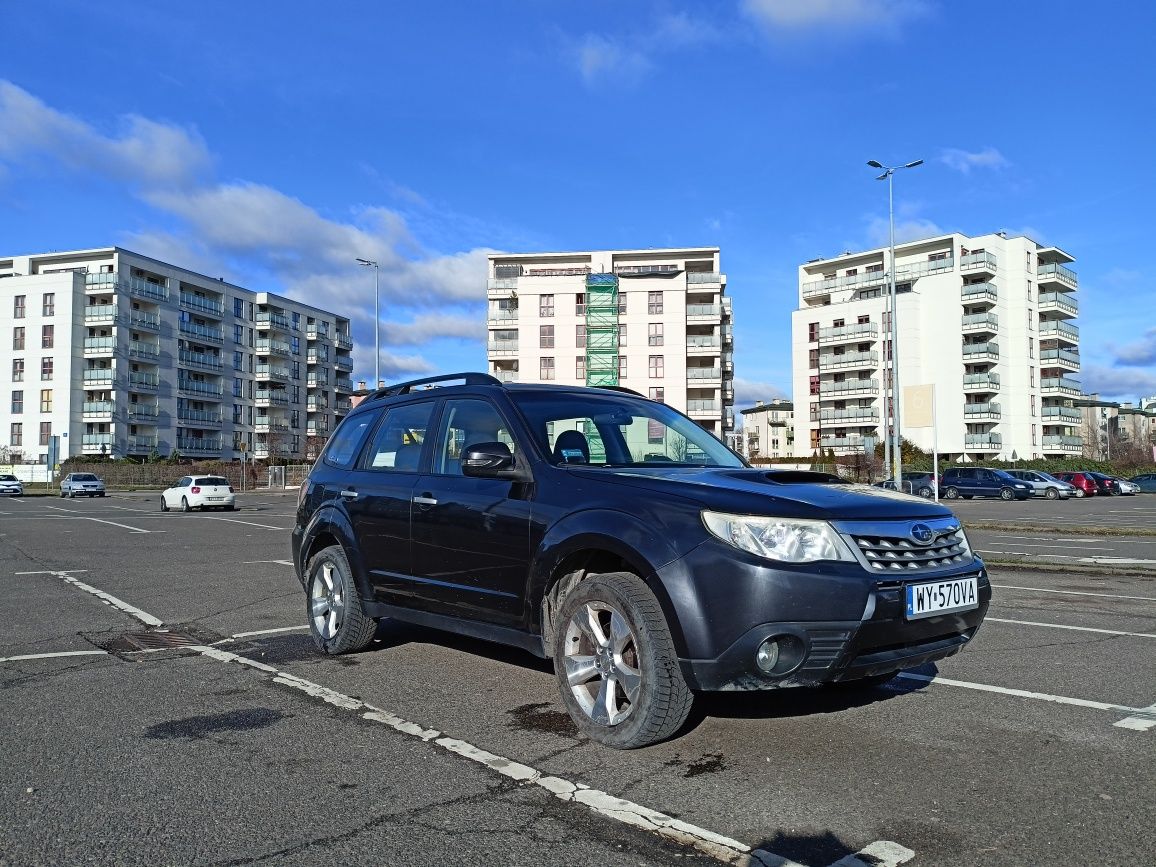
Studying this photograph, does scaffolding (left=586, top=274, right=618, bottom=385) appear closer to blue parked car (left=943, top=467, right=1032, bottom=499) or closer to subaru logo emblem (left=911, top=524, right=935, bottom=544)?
blue parked car (left=943, top=467, right=1032, bottom=499)

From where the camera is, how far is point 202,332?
86312 mm

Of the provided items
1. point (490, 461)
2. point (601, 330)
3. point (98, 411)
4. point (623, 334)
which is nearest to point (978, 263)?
point (623, 334)

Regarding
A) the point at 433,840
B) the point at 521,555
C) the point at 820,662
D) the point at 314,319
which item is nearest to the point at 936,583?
the point at 820,662

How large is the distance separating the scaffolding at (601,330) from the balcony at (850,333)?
21024 mm

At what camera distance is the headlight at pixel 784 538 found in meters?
3.79

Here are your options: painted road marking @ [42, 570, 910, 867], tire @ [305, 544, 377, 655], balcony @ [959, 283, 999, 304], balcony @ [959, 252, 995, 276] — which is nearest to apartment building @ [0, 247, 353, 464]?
balcony @ [959, 283, 999, 304]

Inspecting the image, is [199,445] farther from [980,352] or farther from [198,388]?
[980,352]

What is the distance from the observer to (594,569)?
4.48 meters

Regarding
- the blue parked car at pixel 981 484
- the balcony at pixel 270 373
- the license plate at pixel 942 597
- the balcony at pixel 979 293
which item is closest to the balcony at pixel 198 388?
the balcony at pixel 270 373

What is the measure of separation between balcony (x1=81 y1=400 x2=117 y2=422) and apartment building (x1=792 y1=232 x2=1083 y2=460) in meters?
61.6

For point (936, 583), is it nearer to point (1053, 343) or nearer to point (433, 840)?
point (433, 840)

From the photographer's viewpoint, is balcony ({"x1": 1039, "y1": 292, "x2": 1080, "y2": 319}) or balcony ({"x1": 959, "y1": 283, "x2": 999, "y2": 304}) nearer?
balcony ({"x1": 959, "y1": 283, "x2": 999, "y2": 304})

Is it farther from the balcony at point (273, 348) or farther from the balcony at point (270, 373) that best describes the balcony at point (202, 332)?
the balcony at point (270, 373)

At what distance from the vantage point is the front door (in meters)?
4.71
